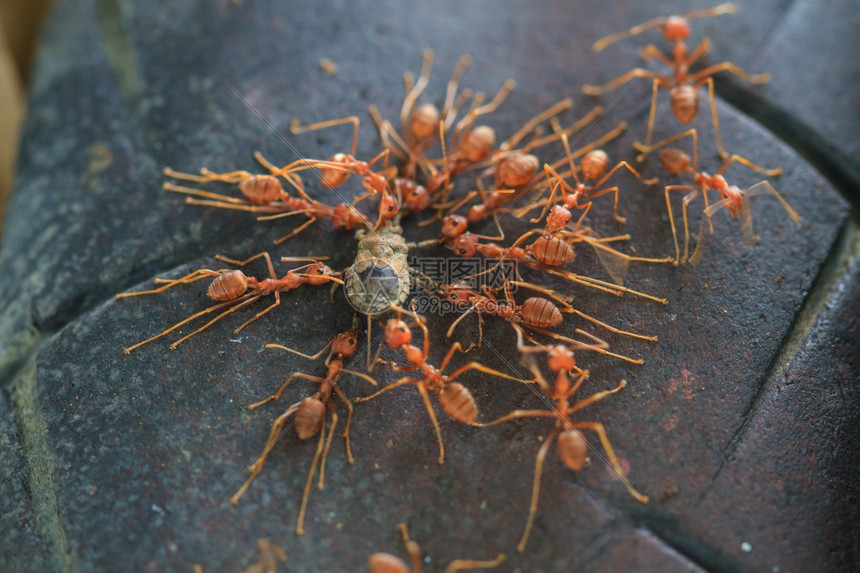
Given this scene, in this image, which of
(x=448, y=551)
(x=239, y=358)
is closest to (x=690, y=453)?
(x=448, y=551)

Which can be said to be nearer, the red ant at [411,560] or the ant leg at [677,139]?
the red ant at [411,560]

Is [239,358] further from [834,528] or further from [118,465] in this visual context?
[834,528]

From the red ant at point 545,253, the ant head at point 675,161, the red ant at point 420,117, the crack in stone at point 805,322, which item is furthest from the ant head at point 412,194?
the crack in stone at point 805,322

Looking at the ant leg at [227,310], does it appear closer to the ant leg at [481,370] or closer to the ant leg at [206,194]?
the ant leg at [206,194]

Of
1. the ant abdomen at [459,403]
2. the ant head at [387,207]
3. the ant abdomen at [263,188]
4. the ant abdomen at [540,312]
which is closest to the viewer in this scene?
the ant abdomen at [459,403]

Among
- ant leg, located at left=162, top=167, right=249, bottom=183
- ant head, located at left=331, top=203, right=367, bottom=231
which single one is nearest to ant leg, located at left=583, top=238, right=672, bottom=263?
ant head, located at left=331, top=203, right=367, bottom=231

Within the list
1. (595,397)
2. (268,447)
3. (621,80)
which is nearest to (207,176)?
(268,447)

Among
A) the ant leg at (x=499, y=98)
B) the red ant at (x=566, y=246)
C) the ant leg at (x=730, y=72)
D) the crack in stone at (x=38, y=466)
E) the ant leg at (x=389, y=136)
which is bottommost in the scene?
the crack in stone at (x=38, y=466)

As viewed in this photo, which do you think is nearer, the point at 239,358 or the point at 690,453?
the point at 690,453
